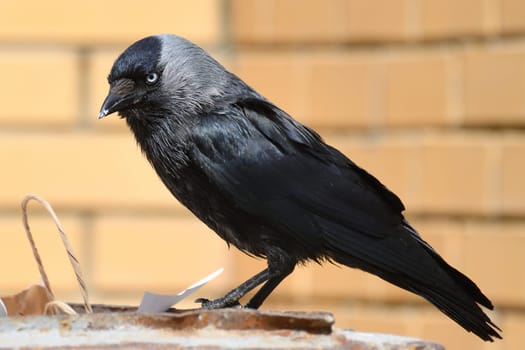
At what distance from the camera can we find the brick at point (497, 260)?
153 inches

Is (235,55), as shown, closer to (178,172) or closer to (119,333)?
(178,172)

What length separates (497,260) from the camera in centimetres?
391

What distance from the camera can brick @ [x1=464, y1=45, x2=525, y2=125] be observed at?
12.7 feet

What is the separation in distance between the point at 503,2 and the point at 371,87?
509 mm

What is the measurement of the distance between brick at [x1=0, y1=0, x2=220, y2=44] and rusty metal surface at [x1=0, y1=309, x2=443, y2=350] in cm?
230

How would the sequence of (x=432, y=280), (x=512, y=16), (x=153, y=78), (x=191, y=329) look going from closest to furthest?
(x=191, y=329), (x=432, y=280), (x=153, y=78), (x=512, y=16)

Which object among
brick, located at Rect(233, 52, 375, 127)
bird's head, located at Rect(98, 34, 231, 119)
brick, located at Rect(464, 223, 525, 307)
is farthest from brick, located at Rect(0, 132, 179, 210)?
bird's head, located at Rect(98, 34, 231, 119)

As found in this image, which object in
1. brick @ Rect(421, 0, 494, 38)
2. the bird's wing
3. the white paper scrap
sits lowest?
the white paper scrap

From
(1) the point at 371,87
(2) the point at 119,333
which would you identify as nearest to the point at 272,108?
(2) the point at 119,333

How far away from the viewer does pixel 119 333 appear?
1795 millimetres

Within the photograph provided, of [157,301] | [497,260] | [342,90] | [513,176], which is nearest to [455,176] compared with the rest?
[513,176]

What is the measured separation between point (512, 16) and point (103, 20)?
4.46ft

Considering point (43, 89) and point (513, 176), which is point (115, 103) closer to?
point (43, 89)

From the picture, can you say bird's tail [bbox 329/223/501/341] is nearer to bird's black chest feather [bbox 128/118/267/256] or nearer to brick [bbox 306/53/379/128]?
bird's black chest feather [bbox 128/118/267/256]
